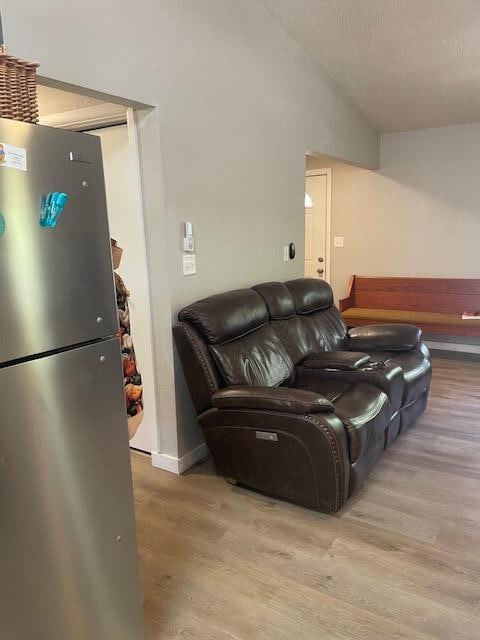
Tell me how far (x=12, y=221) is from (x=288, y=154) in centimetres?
290

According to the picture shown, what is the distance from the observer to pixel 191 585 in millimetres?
1902

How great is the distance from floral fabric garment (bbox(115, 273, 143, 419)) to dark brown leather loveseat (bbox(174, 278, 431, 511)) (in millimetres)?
541

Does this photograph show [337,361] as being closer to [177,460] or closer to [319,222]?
[177,460]

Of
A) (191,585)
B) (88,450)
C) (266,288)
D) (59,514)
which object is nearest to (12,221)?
(88,450)

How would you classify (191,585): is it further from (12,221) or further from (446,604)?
(12,221)

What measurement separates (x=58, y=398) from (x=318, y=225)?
508cm

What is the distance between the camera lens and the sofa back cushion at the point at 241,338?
8.36ft

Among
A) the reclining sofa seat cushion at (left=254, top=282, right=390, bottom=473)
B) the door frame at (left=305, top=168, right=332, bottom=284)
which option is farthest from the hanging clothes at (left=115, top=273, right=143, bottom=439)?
the door frame at (left=305, top=168, right=332, bottom=284)

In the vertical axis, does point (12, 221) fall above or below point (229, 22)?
below

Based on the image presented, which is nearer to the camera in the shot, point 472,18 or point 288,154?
point 472,18

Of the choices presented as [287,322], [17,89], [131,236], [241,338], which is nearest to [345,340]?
[287,322]

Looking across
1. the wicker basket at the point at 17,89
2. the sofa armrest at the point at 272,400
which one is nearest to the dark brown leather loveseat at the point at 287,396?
the sofa armrest at the point at 272,400

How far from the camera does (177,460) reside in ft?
9.05

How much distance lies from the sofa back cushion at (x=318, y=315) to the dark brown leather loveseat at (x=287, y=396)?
0.25ft
